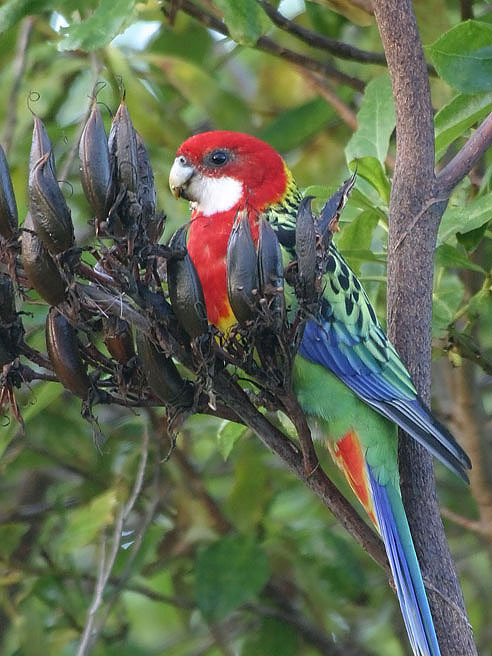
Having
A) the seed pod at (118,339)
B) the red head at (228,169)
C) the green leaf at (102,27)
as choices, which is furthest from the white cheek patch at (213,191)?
the seed pod at (118,339)

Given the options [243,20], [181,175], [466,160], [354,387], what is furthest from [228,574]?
[243,20]

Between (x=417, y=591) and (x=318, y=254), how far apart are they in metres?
0.79

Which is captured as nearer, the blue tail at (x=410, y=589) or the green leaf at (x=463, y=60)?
the blue tail at (x=410, y=589)

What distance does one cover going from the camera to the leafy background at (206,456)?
2.75 metres

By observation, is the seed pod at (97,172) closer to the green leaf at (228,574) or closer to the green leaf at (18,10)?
the green leaf at (18,10)

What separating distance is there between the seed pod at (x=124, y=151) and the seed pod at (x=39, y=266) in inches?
6.3

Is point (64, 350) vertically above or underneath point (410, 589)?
above

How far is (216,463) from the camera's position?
13.6 feet

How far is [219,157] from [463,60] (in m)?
0.88

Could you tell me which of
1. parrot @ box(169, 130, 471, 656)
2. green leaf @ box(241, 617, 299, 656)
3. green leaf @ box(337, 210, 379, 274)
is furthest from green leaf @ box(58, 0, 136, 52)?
green leaf @ box(241, 617, 299, 656)

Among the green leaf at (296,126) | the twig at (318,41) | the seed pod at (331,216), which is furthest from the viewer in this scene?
the green leaf at (296,126)

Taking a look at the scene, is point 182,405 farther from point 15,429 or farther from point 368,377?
point 15,429

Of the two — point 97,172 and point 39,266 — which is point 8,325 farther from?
point 97,172

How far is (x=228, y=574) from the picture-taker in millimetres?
3045
